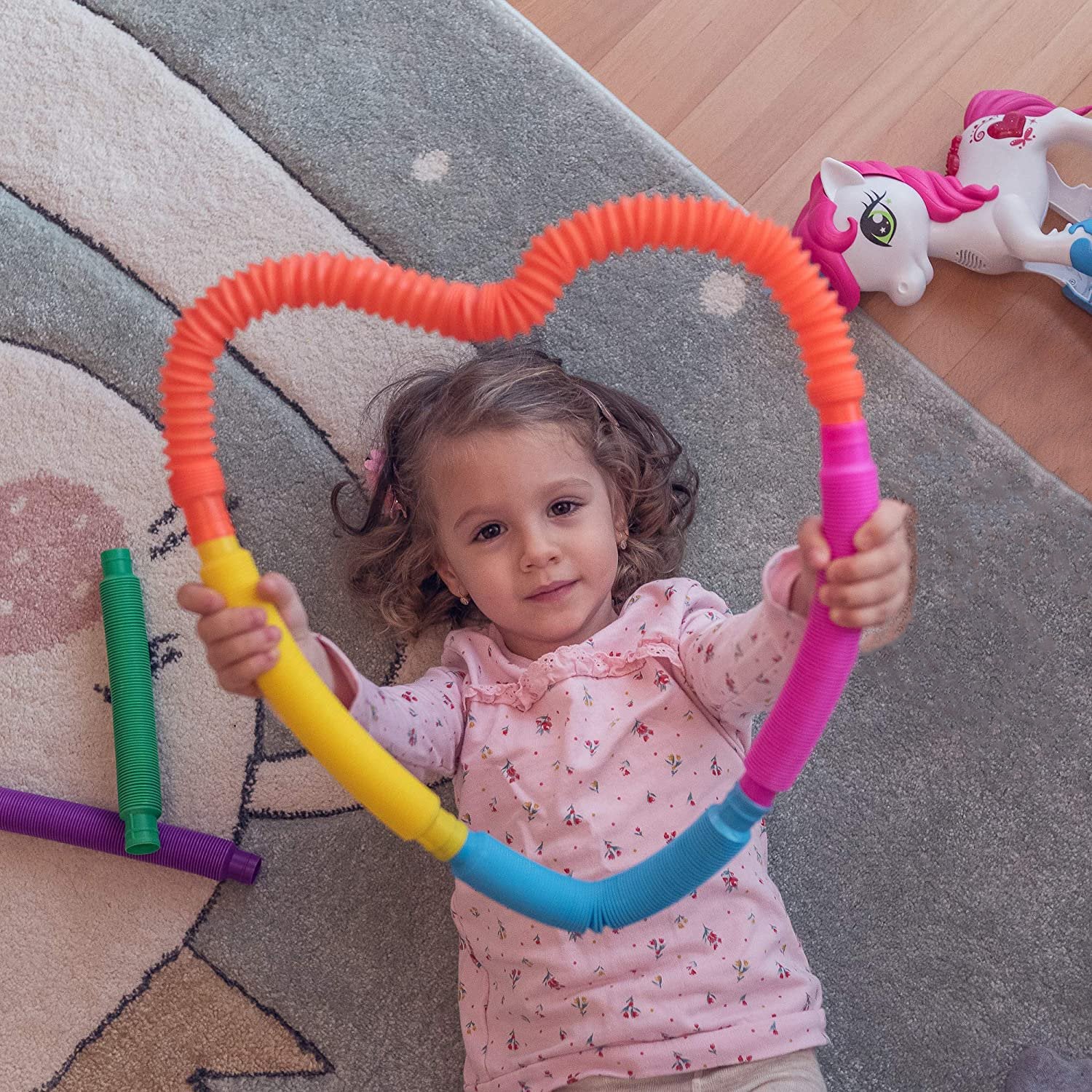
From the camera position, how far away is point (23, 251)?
1195 mm

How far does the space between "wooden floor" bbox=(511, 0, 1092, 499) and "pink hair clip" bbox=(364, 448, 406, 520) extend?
0.51 metres

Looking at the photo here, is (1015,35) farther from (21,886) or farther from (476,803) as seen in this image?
(21,886)

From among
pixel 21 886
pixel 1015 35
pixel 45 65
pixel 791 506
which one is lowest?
pixel 21 886

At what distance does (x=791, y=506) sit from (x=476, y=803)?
0.45 meters

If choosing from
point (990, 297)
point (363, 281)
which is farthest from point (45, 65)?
point (990, 297)

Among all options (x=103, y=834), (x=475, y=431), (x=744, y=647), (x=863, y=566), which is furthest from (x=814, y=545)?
(x=103, y=834)

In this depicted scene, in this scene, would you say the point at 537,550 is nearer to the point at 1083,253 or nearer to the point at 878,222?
the point at 878,222

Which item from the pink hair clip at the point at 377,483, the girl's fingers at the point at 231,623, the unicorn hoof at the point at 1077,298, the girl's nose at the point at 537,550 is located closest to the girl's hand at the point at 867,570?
the girl's nose at the point at 537,550

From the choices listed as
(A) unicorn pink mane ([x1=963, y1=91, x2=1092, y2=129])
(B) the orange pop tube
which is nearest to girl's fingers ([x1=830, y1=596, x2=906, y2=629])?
(B) the orange pop tube

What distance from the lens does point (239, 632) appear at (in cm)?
72

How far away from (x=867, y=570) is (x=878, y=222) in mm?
587

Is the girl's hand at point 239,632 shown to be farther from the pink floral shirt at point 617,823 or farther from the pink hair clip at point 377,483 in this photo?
the pink hair clip at point 377,483

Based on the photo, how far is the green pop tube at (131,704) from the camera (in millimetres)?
1036

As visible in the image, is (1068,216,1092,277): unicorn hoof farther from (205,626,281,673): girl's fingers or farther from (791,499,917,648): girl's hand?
(205,626,281,673): girl's fingers
